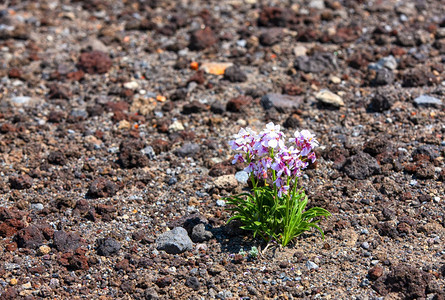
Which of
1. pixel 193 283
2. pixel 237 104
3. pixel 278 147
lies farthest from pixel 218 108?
pixel 193 283

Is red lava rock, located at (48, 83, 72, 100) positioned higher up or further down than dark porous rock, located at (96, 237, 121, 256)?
higher up

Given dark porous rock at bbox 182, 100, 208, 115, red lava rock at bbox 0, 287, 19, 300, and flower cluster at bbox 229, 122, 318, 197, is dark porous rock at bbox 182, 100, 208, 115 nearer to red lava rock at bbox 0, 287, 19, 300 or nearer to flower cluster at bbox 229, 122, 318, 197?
flower cluster at bbox 229, 122, 318, 197

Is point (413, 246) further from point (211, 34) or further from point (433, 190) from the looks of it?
point (211, 34)

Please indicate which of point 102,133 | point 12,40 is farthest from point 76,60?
point 102,133

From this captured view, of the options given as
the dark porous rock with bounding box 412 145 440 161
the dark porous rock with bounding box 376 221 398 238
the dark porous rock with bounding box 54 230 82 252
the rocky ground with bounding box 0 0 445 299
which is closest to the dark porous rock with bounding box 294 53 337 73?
the rocky ground with bounding box 0 0 445 299

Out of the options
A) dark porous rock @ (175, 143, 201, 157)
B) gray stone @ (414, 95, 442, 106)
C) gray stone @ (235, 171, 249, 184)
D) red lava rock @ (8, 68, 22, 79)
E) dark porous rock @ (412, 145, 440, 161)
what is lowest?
gray stone @ (235, 171, 249, 184)

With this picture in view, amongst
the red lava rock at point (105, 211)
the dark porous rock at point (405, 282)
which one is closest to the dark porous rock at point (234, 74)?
the red lava rock at point (105, 211)

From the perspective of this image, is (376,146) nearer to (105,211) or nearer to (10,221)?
(105,211)
